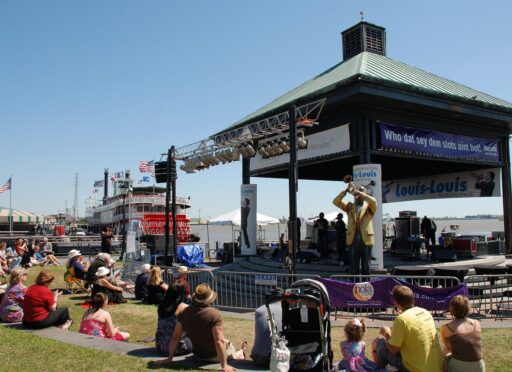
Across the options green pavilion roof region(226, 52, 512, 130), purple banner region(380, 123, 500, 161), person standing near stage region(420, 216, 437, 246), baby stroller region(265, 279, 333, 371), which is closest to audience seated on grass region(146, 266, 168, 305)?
baby stroller region(265, 279, 333, 371)

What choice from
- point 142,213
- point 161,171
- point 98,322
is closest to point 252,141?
point 161,171

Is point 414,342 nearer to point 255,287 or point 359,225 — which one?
point 359,225

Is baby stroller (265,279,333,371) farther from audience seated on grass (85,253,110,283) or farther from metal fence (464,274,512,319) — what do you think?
audience seated on grass (85,253,110,283)

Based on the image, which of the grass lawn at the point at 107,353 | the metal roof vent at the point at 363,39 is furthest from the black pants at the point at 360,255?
the metal roof vent at the point at 363,39

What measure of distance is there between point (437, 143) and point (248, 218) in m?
8.37

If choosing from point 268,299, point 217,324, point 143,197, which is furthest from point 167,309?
point 143,197

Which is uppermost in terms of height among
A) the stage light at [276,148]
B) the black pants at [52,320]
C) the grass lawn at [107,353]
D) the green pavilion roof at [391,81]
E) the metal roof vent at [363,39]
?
the metal roof vent at [363,39]

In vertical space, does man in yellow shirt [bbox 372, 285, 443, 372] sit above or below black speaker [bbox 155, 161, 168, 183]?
below

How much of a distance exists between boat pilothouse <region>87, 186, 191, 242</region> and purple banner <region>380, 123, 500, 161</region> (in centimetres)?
1613

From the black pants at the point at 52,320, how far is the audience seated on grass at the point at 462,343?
6.17 metres

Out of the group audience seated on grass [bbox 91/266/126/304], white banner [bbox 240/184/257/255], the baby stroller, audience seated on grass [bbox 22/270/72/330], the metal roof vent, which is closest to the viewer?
the baby stroller

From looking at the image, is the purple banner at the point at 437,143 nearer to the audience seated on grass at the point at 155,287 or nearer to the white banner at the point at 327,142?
the white banner at the point at 327,142

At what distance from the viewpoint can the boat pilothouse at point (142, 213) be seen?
113 ft

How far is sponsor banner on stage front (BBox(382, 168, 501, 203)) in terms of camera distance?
62.2 feet
